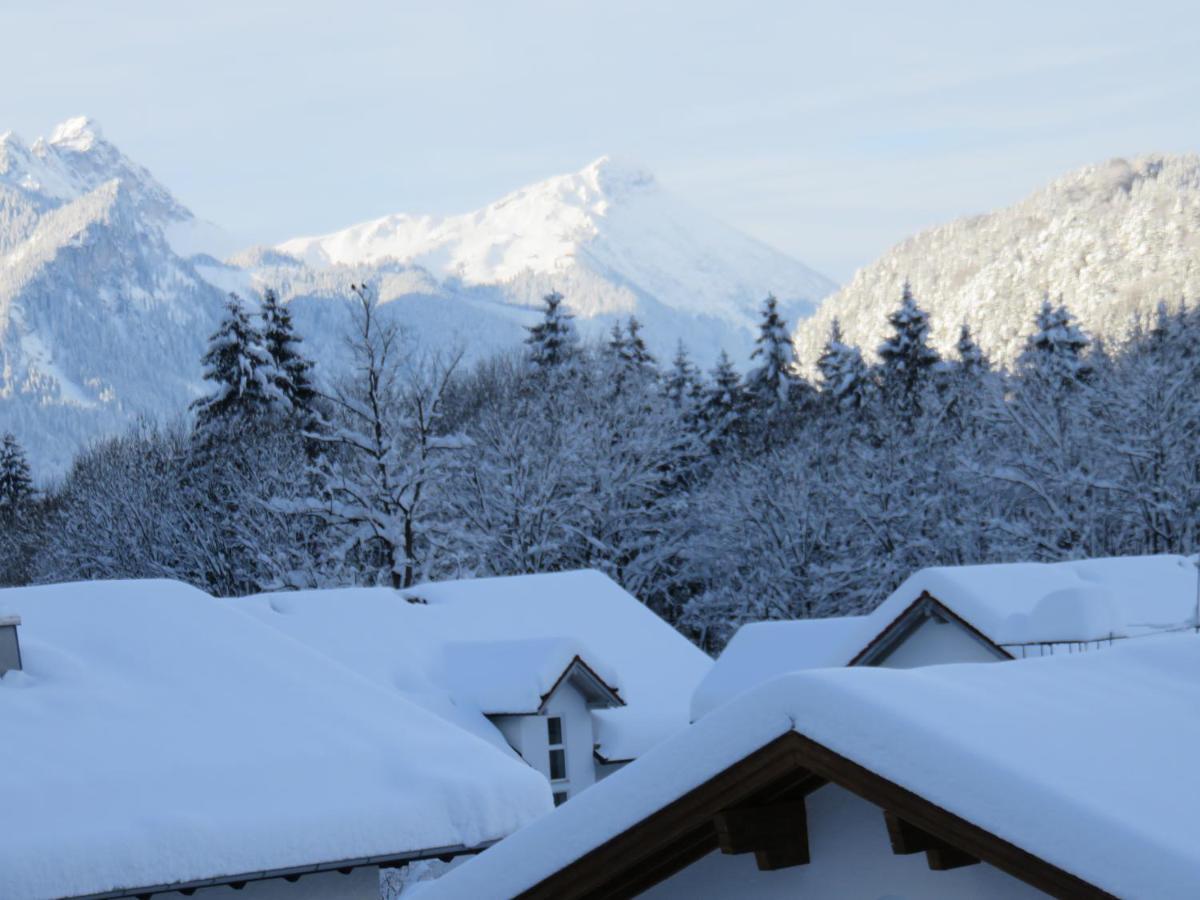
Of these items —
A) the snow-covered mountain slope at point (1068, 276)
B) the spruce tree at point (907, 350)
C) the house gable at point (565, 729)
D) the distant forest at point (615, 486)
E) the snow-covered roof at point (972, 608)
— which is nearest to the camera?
the snow-covered roof at point (972, 608)

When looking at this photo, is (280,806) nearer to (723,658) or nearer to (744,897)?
(744,897)

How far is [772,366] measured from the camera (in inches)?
2562

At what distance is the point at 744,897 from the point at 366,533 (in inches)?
1370

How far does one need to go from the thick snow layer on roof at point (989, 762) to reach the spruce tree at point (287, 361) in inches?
1915

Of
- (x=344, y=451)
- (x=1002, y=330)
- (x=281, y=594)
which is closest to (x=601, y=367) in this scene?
(x=344, y=451)

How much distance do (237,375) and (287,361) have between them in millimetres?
2689

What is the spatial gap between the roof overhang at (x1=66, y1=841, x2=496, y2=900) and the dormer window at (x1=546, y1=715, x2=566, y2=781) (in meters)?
A: 12.3

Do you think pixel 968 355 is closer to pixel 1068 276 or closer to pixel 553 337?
pixel 553 337

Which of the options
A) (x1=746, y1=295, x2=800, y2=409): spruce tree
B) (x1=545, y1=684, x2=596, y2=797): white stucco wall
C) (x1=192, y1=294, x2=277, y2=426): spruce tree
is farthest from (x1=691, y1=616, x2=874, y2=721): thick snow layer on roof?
(x1=746, y1=295, x2=800, y2=409): spruce tree

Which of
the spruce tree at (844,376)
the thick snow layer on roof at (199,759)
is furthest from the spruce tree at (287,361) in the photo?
the thick snow layer on roof at (199,759)

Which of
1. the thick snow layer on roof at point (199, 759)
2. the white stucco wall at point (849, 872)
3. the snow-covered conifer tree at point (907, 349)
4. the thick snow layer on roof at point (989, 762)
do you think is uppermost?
the thick snow layer on roof at point (989, 762)

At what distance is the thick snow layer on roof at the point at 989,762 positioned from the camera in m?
3.87

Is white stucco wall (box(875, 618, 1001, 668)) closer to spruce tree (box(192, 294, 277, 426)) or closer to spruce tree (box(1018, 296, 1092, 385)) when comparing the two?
spruce tree (box(192, 294, 277, 426))

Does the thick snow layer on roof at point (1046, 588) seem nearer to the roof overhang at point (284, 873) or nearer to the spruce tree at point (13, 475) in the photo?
the roof overhang at point (284, 873)
